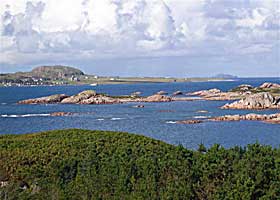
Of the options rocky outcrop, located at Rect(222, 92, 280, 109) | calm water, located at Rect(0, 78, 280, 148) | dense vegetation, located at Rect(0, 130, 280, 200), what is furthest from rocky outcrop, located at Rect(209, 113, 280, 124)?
dense vegetation, located at Rect(0, 130, 280, 200)

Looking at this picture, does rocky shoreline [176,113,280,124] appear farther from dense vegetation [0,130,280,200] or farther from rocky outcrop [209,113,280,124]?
dense vegetation [0,130,280,200]

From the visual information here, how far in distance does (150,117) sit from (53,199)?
→ 74643 mm

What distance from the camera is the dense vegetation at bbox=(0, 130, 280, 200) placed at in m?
19.4

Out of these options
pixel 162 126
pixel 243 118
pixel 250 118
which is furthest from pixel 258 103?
pixel 162 126

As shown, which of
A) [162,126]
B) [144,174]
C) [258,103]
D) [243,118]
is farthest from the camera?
[258,103]

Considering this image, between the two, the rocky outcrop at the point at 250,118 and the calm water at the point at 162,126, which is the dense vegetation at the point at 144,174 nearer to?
the calm water at the point at 162,126

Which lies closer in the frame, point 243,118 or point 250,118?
point 243,118

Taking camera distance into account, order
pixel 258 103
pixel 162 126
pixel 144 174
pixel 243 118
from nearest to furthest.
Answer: pixel 144 174, pixel 162 126, pixel 243 118, pixel 258 103

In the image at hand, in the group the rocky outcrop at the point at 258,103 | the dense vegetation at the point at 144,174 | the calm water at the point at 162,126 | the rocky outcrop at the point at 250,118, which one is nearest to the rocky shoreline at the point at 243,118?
the rocky outcrop at the point at 250,118

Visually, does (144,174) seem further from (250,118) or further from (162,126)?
(250,118)

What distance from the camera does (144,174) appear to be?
70.5ft

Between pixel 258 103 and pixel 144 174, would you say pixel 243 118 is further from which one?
pixel 144 174

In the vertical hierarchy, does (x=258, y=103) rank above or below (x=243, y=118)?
above

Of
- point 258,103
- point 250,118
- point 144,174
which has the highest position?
point 144,174
